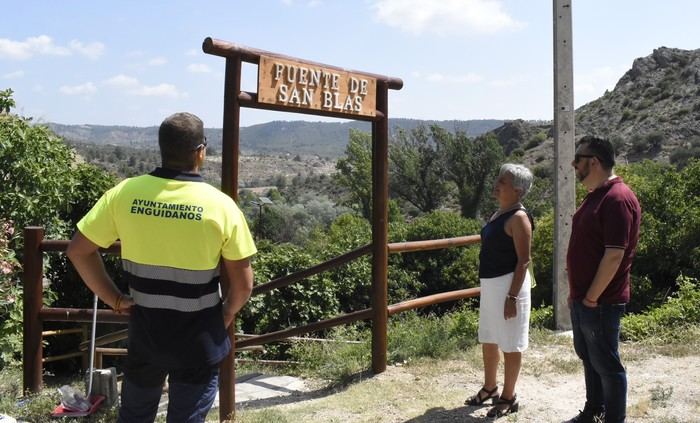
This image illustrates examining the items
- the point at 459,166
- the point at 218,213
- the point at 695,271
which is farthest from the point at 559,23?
the point at 459,166

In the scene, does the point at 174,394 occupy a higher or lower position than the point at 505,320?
lower

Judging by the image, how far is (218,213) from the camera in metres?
2.89

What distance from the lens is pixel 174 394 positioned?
118 inches

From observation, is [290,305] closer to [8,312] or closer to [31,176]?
[31,176]

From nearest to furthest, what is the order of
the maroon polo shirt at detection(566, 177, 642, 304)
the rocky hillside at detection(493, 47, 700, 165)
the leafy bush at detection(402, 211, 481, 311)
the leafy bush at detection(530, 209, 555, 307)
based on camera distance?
the maroon polo shirt at detection(566, 177, 642, 304)
the leafy bush at detection(530, 209, 555, 307)
the leafy bush at detection(402, 211, 481, 311)
the rocky hillside at detection(493, 47, 700, 165)

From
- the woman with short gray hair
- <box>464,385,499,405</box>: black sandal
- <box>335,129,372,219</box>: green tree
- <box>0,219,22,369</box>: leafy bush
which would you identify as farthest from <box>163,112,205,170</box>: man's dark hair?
<box>335,129,372,219</box>: green tree

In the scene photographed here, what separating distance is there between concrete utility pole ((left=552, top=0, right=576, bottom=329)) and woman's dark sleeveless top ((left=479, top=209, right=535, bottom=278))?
9.01ft

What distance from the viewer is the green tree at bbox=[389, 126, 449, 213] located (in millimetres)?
49531

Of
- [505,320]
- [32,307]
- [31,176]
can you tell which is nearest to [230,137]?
[32,307]

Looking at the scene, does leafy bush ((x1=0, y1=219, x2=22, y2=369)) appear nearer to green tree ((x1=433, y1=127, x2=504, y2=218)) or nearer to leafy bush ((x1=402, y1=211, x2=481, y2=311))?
leafy bush ((x1=402, y1=211, x2=481, y2=311))

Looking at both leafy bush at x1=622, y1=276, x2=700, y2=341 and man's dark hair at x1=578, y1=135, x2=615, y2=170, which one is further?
leafy bush at x1=622, y1=276, x2=700, y2=341

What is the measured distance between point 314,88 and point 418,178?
4513 centimetres

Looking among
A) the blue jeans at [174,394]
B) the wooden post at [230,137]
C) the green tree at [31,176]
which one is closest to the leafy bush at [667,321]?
the wooden post at [230,137]

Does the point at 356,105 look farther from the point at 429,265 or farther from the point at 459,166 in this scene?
the point at 459,166
